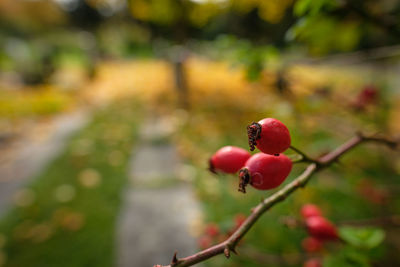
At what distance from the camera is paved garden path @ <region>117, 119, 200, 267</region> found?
2.75 m

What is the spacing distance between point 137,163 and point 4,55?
1198cm

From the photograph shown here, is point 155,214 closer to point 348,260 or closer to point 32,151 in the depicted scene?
point 348,260

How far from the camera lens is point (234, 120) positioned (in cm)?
614

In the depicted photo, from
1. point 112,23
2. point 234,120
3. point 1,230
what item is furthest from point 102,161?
point 112,23

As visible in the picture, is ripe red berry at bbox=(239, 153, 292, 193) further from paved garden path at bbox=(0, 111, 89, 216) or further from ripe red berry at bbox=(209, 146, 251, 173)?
paved garden path at bbox=(0, 111, 89, 216)

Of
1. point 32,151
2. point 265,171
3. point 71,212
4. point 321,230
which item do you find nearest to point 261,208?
point 265,171

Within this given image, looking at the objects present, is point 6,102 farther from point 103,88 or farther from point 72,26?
point 72,26

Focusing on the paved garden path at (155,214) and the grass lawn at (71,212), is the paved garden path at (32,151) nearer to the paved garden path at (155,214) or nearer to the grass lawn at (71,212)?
the grass lawn at (71,212)

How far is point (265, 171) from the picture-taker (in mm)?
611

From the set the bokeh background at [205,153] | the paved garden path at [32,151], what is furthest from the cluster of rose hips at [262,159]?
the paved garden path at [32,151]

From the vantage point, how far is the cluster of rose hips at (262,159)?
0.55m

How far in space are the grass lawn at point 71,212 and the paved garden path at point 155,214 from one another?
148 mm

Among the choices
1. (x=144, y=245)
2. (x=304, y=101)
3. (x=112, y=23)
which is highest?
(x=112, y=23)

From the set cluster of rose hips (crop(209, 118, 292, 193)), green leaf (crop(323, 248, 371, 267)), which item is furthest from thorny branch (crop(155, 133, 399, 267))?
green leaf (crop(323, 248, 371, 267))
